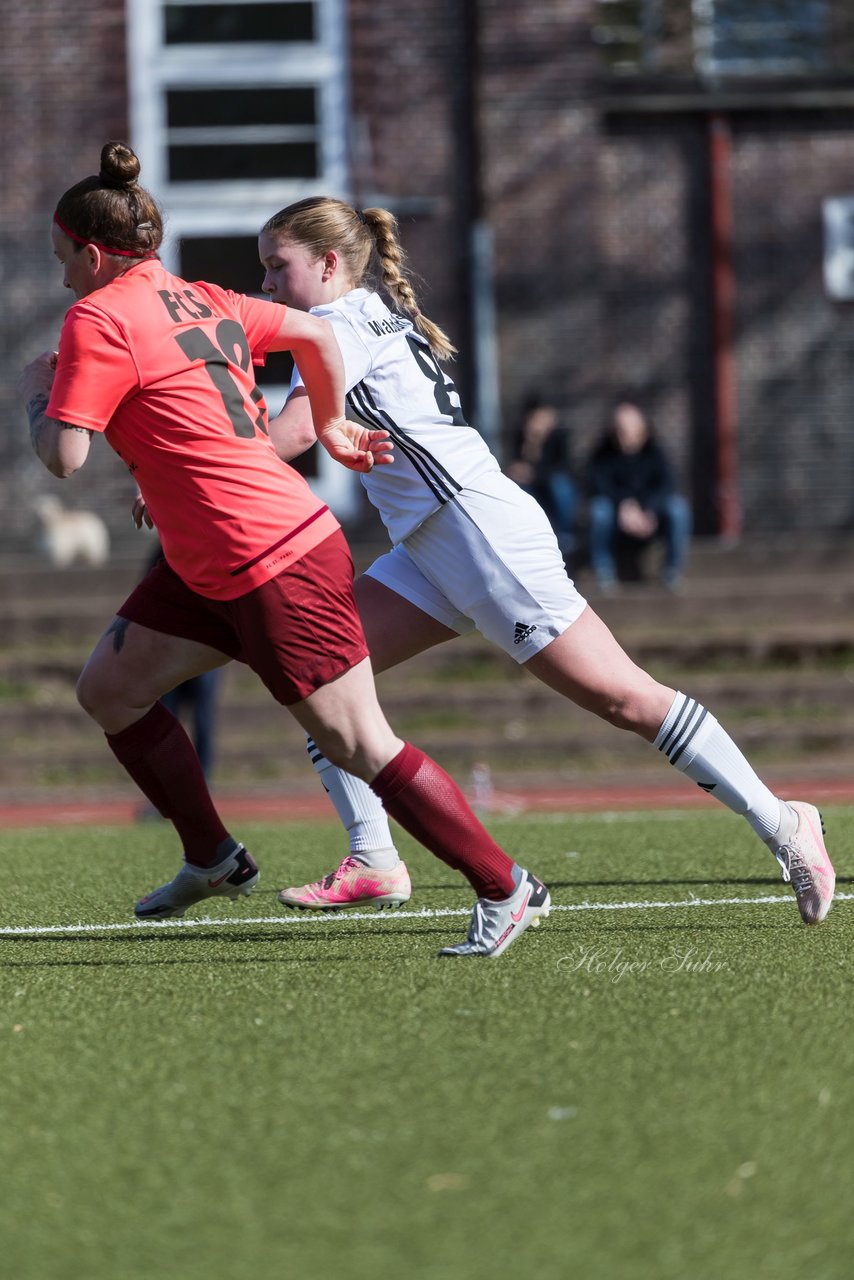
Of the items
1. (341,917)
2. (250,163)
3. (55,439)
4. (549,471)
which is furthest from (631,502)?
(55,439)

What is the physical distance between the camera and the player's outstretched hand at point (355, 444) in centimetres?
448

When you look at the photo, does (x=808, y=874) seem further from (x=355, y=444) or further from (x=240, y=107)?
(x=240, y=107)

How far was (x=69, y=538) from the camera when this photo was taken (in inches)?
647

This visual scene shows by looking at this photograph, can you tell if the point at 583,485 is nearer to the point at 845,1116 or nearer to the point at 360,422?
the point at 360,422

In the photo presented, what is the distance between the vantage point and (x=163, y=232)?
4469mm

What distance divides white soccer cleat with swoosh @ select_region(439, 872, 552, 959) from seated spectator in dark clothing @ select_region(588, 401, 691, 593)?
10604 millimetres

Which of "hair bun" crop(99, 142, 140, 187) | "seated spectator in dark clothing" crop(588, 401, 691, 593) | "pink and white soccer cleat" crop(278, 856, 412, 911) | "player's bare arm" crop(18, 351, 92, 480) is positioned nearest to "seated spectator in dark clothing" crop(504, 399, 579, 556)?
"seated spectator in dark clothing" crop(588, 401, 691, 593)

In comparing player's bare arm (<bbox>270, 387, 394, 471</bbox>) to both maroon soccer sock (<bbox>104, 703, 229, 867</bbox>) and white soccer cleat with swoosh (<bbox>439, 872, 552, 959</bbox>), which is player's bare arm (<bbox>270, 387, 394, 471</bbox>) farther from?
white soccer cleat with swoosh (<bbox>439, 872, 552, 959</bbox>)

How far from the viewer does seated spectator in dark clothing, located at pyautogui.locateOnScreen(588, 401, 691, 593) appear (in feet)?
49.3

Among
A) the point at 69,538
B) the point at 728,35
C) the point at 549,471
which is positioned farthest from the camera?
the point at 728,35

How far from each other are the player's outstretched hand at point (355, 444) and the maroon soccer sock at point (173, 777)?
99 centimetres

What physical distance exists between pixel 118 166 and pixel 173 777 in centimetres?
165

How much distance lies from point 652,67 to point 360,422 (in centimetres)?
1445

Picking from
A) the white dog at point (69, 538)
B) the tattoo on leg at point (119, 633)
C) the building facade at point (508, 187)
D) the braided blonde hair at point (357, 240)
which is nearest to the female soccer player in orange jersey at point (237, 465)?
the tattoo on leg at point (119, 633)
